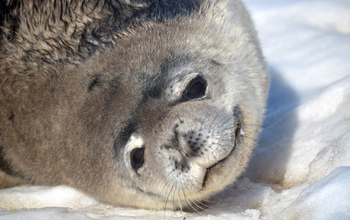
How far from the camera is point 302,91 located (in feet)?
11.6

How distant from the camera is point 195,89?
87.4 inches

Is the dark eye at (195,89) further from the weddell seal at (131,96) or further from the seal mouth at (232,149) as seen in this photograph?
the seal mouth at (232,149)

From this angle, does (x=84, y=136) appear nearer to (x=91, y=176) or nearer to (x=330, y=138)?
(x=91, y=176)

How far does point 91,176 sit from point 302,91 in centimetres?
225

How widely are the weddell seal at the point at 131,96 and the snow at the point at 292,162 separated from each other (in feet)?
0.61

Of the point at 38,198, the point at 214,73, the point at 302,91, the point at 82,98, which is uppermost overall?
the point at 214,73

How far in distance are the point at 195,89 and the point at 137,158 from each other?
0.59 meters

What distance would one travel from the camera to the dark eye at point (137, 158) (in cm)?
225

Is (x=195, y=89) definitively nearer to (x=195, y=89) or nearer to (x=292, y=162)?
(x=195, y=89)

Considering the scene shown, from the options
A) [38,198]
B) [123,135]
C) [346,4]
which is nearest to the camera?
[123,135]

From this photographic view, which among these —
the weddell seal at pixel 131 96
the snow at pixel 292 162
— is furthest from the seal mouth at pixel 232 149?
the snow at pixel 292 162

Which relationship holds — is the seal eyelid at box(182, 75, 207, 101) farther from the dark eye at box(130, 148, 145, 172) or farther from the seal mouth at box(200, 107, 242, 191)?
the dark eye at box(130, 148, 145, 172)

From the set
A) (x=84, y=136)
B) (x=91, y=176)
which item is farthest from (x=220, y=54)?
(x=91, y=176)

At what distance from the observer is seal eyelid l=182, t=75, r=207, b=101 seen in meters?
2.20
